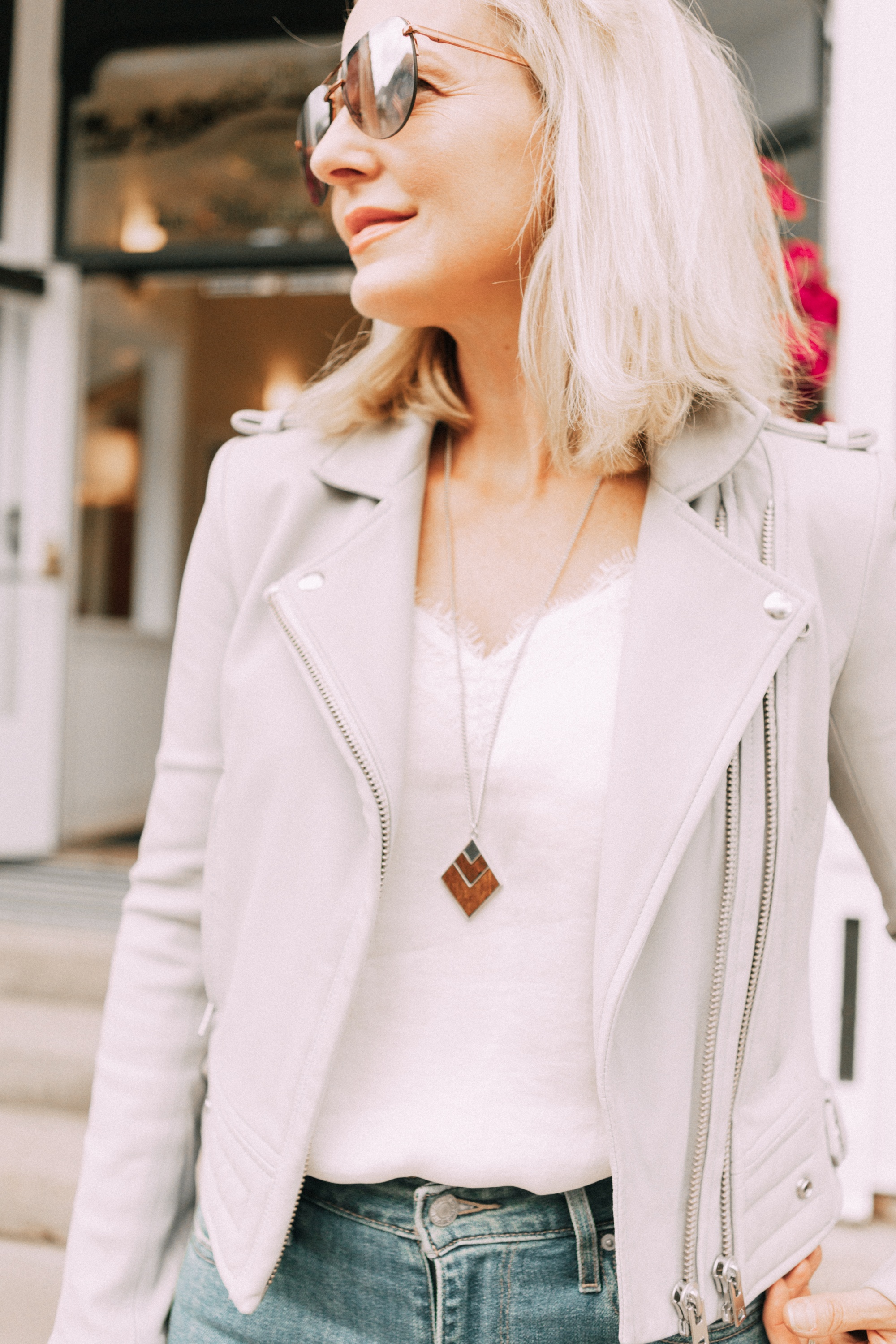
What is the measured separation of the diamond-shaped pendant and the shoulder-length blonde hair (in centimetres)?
37

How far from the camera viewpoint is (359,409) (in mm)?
1048

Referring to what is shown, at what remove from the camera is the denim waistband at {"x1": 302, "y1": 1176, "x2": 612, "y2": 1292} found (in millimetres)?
816

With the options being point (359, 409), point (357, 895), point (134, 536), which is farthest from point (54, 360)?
point (357, 895)

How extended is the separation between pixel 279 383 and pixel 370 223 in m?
7.93

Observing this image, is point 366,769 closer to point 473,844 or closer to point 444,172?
point 473,844

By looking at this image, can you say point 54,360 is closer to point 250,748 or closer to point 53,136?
point 53,136

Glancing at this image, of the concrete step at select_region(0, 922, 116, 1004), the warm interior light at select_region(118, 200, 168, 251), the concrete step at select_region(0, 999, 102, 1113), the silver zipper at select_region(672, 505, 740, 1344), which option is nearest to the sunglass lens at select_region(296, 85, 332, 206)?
the silver zipper at select_region(672, 505, 740, 1344)

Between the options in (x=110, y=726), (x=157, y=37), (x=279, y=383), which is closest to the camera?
(x=157, y=37)

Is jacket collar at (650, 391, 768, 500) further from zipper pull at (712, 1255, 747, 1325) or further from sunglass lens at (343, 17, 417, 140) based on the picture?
zipper pull at (712, 1255, 747, 1325)

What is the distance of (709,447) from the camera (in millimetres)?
901

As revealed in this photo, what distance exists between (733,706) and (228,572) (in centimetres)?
46

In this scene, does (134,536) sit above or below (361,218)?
below

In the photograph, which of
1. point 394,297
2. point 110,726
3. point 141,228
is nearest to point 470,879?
point 394,297

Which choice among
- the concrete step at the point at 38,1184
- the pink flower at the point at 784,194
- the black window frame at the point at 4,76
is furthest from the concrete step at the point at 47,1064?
the black window frame at the point at 4,76
